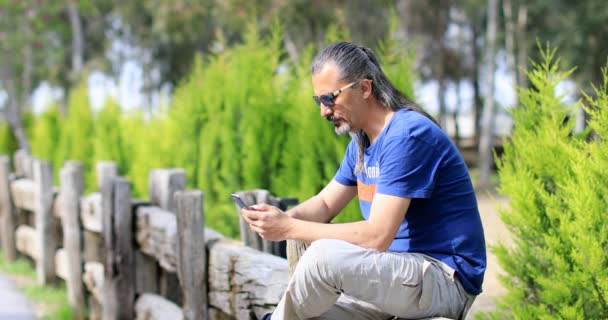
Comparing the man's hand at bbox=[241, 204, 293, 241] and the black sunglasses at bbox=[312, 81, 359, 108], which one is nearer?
the man's hand at bbox=[241, 204, 293, 241]

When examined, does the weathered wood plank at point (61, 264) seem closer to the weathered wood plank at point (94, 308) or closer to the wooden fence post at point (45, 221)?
the wooden fence post at point (45, 221)

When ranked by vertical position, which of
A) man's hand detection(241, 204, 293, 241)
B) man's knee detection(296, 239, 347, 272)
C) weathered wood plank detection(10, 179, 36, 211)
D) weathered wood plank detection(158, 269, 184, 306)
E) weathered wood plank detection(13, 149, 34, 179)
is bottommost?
weathered wood plank detection(158, 269, 184, 306)

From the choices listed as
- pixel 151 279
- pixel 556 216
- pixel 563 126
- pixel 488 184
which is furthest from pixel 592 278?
pixel 488 184

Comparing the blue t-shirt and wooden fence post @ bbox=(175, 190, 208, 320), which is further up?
the blue t-shirt

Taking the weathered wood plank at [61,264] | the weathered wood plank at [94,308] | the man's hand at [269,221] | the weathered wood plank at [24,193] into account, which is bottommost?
the weathered wood plank at [94,308]

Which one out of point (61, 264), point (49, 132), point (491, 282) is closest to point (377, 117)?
point (491, 282)

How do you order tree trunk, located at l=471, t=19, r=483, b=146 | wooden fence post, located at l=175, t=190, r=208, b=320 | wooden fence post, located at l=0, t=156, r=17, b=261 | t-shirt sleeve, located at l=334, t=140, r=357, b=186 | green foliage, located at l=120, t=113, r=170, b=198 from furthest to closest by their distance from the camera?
tree trunk, located at l=471, t=19, r=483, b=146 → wooden fence post, located at l=0, t=156, r=17, b=261 → green foliage, located at l=120, t=113, r=170, b=198 → wooden fence post, located at l=175, t=190, r=208, b=320 → t-shirt sleeve, located at l=334, t=140, r=357, b=186

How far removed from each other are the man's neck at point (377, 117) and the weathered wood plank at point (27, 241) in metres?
6.59

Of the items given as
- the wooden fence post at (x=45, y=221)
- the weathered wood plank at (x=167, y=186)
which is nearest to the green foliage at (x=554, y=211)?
the weathered wood plank at (x=167, y=186)

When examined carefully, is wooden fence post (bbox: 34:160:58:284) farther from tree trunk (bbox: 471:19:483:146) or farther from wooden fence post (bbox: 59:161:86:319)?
tree trunk (bbox: 471:19:483:146)

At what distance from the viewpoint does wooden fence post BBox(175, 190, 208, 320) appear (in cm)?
448

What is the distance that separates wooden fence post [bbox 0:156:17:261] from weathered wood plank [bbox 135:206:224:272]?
4668 mm

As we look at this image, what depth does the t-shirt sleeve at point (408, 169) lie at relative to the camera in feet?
8.94

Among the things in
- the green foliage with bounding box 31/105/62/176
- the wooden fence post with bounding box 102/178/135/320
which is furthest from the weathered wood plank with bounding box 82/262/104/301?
the green foliage with bounding box 31/105/62/176
